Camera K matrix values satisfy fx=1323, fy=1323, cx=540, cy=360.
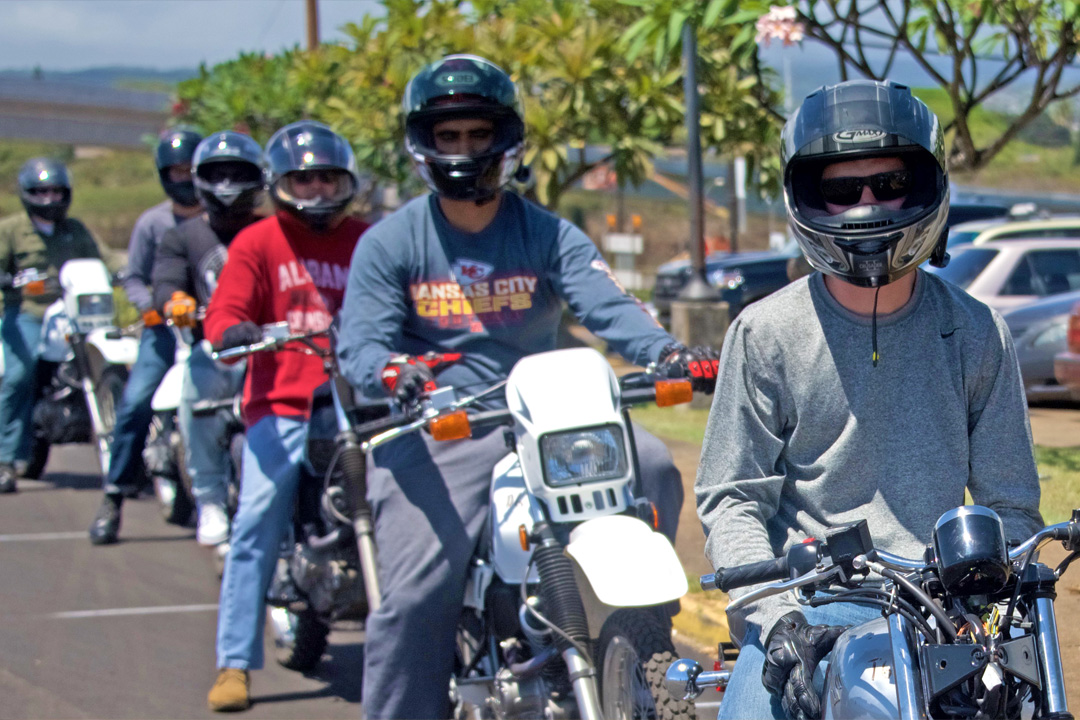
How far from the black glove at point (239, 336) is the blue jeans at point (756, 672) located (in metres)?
2.97

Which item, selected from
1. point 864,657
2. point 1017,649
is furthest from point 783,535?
point 1017,649

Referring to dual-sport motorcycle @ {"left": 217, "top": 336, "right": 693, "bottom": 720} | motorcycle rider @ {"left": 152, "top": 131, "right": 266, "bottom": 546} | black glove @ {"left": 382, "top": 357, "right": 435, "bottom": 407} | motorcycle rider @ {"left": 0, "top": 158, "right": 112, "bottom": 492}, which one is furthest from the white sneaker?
black glove @ {"left": 382, "top": 357, "right": 435, "bottom": 407}

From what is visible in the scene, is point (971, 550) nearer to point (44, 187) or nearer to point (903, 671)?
point (903, 671)

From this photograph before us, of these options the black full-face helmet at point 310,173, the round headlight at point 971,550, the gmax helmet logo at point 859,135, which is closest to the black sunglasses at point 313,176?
the black full-face helmet at point 310,173

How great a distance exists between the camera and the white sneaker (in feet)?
22.8

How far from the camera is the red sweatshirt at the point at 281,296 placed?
18.3 feet

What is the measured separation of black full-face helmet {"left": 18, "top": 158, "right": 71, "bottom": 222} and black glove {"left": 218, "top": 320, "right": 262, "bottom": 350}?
510 cm

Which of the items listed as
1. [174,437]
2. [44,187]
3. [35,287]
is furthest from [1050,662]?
[44,187]

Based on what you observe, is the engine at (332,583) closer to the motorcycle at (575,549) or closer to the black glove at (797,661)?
the motorcycle at (575,549)

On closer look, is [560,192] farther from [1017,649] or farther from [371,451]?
[1017,649]

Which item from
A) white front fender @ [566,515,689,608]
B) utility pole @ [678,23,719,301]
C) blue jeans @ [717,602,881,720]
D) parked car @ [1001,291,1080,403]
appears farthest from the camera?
parked car @ [1001,291,1080,403]

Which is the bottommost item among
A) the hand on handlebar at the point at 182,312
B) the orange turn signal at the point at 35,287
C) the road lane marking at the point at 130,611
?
the road lane marking at the point at 130,611

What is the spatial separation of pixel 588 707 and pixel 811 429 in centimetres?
114

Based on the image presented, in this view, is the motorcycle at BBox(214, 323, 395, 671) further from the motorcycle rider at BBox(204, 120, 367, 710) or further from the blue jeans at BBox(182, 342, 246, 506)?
the blue jeans at BBox(182, 342, 246, 506)
